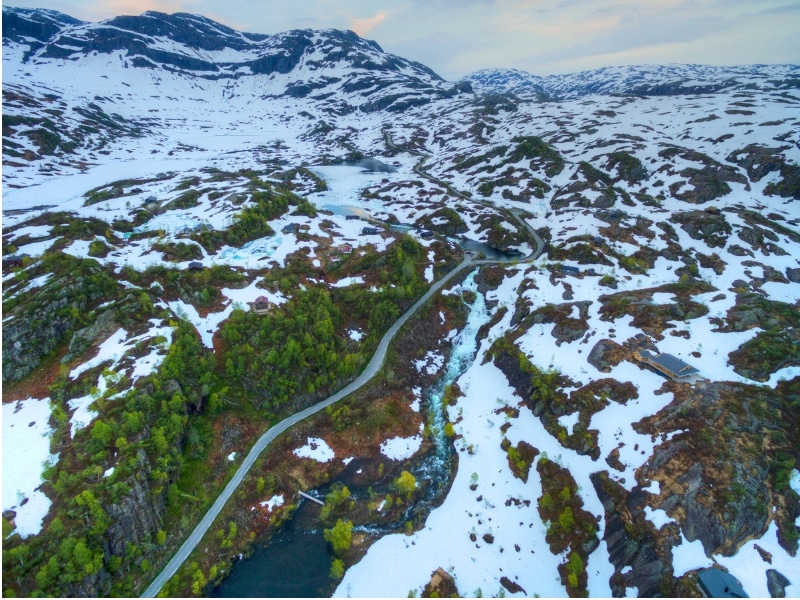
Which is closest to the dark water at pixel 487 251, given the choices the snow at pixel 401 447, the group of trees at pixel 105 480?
the snow at pixel 401 447

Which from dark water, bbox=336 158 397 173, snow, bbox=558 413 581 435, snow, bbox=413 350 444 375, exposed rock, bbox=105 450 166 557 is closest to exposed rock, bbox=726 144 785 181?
snow, bbox=558 413 581 435

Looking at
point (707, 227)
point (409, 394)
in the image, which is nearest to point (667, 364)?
point (409, 394)

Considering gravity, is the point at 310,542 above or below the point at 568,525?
below

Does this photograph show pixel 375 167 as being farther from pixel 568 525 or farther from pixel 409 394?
pixel 568 525

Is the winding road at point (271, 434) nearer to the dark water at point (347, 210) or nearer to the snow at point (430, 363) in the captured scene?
the snow at point (430, 363)

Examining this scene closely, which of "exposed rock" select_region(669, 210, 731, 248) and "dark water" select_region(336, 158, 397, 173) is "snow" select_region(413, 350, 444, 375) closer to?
"exposed rock" select_region(669, 210, 731, 248)

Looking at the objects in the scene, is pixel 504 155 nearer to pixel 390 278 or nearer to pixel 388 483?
pixel 390 278

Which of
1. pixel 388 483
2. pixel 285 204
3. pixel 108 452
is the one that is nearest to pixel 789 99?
pixel 285 204
